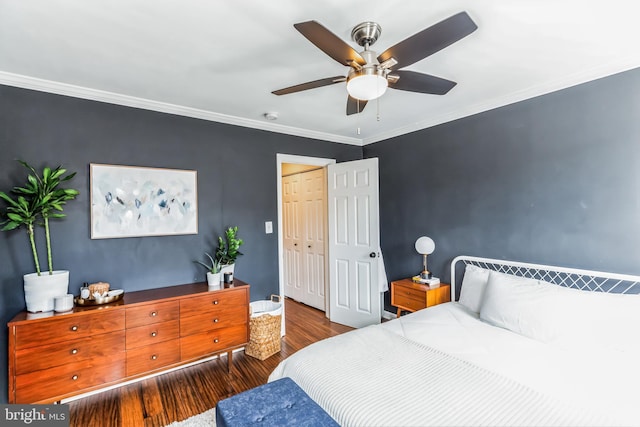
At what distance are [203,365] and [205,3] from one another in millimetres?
2902

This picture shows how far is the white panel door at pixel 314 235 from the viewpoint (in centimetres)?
428

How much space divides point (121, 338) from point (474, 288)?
2.86m

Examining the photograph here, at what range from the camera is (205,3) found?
145 cm

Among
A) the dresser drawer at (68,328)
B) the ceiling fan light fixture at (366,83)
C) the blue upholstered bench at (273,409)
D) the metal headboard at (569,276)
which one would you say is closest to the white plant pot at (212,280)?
the dresser drawer at (68,328)

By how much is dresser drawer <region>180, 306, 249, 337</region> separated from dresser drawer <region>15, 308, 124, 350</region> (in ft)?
1.52

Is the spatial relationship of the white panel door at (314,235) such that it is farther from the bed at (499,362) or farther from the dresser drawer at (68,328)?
the dresser drawer at (68,328)

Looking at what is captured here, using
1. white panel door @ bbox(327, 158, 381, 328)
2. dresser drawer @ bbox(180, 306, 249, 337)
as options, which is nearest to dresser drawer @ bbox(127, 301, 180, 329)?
dresser drawer @ bbox(180, 306, 249, 337)

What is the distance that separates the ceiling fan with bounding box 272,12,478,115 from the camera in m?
1.22

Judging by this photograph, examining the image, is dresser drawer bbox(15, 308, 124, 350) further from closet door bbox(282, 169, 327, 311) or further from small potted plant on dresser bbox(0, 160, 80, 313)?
closet door bbox(282, 169, 327, 311)

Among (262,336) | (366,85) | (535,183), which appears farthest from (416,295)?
(366,85)

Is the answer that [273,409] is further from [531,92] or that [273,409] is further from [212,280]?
[531,92]

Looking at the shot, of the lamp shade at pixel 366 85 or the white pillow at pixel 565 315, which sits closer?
the lamp shade at pixel 366 85

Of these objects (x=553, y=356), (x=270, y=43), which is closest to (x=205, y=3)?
(x=270, y=43)

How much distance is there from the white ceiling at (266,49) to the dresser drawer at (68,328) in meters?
1.74
